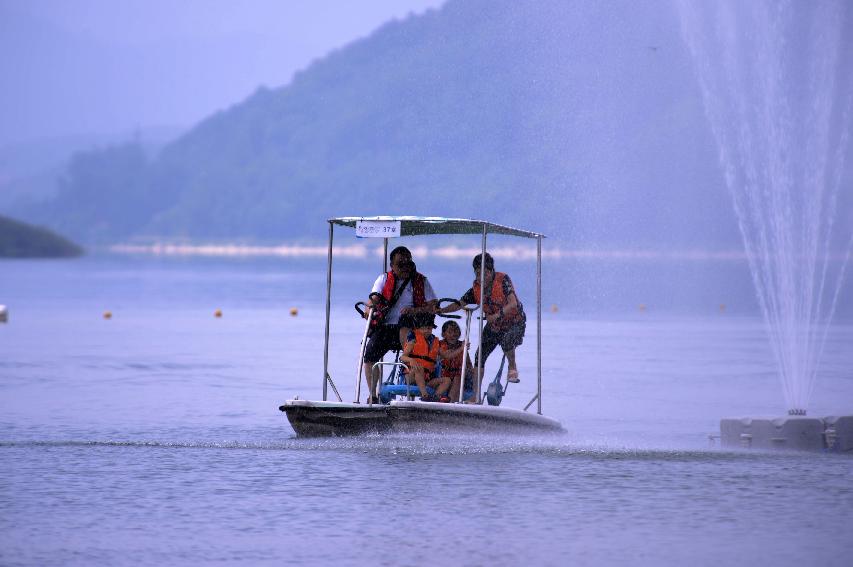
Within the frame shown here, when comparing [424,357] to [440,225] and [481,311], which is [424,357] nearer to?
[481,311]

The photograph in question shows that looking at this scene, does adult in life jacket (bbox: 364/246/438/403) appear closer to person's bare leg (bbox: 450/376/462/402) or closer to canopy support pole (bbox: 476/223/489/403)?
canopy support pole (bbox: 476/223/489/403)

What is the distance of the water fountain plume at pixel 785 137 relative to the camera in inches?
1133

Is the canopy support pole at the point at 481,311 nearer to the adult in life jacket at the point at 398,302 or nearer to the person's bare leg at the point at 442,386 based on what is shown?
the person's bare leg at the point at 442,386

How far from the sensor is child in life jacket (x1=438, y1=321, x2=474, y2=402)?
754 inches

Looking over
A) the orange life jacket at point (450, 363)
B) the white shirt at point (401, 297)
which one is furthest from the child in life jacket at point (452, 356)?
the white shirt at point (401, 297)

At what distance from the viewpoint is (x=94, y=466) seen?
18.1m

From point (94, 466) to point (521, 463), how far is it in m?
4.88

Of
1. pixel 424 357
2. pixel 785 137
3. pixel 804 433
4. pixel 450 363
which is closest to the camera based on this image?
pixel 804 433

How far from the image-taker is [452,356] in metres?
19.1

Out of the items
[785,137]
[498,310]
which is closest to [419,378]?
[498,310]

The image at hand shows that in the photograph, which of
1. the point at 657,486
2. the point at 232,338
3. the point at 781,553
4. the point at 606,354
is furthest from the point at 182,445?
the point at 232,338

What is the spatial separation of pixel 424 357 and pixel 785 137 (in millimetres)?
83144

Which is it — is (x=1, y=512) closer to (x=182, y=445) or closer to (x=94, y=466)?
(x=94, y=466)

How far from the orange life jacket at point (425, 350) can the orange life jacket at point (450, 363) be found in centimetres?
13
